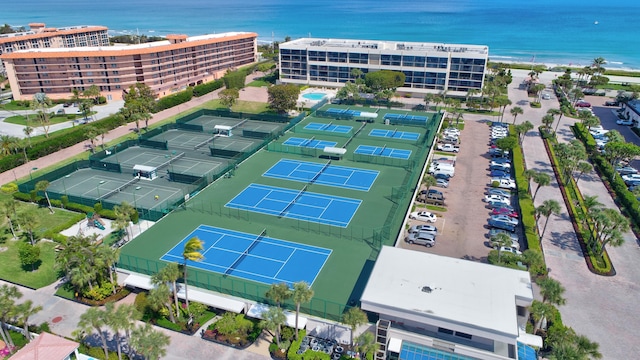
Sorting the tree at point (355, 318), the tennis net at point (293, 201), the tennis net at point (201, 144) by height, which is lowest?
the tennis net at point (293, 201)

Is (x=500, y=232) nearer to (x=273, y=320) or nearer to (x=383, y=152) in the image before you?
(x=383, y=152)

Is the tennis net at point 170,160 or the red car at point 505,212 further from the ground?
the tennis net at point 170,160

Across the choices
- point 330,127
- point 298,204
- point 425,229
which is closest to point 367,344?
point 425,229

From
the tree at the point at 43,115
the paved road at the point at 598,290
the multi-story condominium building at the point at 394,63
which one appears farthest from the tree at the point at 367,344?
the multi-story condominium building at the point at 394,63

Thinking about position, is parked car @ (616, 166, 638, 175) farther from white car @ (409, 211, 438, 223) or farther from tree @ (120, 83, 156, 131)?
tree @ (120, 83, 156, 131)

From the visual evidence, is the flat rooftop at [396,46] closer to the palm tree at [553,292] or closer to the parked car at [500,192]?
the parked car at [500,192]
